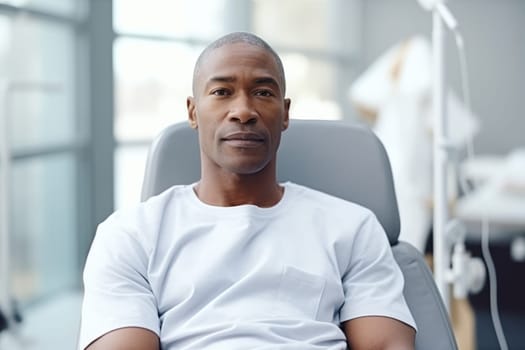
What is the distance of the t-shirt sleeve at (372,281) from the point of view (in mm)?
1176

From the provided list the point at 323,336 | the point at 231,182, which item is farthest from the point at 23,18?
the point at 323,336

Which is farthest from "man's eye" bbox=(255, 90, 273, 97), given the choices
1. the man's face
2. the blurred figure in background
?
the blurred figure in background

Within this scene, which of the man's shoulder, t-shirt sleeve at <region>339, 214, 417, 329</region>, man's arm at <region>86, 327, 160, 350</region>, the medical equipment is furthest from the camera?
the medical equipment

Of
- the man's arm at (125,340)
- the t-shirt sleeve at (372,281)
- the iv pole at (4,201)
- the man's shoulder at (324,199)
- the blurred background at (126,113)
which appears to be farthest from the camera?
the blurred background at (126,113)

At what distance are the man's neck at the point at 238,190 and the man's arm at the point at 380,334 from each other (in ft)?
0.80

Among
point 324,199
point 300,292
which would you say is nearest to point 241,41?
point 324,199

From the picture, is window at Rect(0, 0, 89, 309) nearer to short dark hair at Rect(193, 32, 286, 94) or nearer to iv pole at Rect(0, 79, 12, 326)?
iv pole at Rect(0, 79, 12, 326)

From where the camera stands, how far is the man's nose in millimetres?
1166

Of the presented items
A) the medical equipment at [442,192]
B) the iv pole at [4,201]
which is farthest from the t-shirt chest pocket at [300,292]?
the iv pole at [4,201]

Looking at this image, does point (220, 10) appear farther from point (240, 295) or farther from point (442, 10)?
point (240, 295)

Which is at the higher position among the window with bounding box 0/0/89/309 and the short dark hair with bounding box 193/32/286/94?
the short dark hair with bounding box 193/32/286/94

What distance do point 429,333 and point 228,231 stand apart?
0.36 metres

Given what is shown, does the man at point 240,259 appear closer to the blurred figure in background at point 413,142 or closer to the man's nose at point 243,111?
the man's nose at point 243,111

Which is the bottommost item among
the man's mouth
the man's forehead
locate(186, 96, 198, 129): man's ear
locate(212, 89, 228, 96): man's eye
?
Result: the man's mouth
